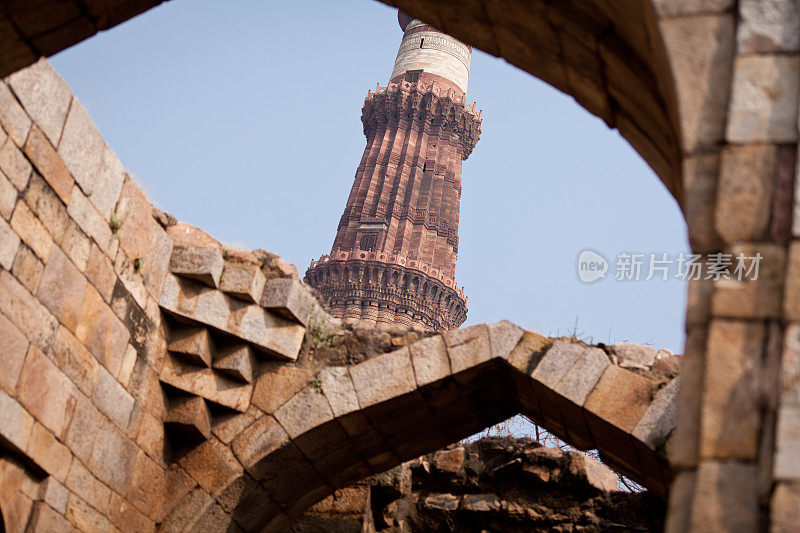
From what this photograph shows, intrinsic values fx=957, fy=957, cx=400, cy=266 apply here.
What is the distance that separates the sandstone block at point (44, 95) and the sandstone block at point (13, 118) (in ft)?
0.15

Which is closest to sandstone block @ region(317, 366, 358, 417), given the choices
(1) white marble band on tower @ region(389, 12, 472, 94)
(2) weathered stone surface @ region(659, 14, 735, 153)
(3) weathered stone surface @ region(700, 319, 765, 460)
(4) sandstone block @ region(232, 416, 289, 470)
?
(4) sandstone block @ region(232, 416, 289, 470)

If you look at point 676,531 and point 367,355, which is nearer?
point 676,531

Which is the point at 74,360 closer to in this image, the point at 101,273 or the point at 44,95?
the point at 101,273

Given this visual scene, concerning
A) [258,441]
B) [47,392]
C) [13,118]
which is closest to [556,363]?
[258,441]

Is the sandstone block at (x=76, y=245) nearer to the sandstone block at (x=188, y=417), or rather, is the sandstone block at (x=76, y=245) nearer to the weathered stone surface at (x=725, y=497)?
the sandstone block at (x=188, y=417)

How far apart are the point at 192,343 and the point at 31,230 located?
1.60 m

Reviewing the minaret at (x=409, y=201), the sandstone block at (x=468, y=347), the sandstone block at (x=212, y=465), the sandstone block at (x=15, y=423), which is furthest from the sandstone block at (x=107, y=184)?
the minaret at (x=409, y=201)

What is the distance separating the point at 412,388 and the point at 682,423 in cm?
385

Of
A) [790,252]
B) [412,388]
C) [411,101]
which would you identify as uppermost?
[411,101]

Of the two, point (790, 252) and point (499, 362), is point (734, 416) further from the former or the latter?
point (499, 362)

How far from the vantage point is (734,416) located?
2.07m

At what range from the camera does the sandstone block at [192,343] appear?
18.9ft

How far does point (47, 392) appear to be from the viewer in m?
4.52

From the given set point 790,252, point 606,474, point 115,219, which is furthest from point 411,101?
point 790,252
